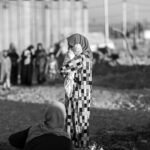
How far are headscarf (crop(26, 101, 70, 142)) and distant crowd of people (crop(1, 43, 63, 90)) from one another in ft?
36.8

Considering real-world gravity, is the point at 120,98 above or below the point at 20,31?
below

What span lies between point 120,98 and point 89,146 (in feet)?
21.4

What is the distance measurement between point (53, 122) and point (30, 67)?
12.6 meters

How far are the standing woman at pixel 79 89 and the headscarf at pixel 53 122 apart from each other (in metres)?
1.45

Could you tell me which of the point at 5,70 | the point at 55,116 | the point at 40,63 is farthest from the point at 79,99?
the point at 40,63

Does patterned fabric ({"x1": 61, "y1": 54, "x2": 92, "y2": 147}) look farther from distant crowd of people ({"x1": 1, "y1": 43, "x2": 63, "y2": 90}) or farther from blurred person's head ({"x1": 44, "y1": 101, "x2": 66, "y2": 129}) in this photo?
distant crowd of people ({"x1": 1, "y1": 43, "x2": 63, "y2": 90})

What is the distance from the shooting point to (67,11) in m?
22.3

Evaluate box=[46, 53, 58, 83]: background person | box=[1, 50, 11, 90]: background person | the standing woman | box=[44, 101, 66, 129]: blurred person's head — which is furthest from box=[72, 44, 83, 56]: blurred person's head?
box=[46, 53, 58, 83]: background person

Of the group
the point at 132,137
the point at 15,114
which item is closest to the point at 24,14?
the point at 15,114

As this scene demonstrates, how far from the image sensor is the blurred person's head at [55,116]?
4637 mm

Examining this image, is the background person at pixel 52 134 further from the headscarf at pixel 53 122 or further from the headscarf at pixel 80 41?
the headscarf at pixel 80 41

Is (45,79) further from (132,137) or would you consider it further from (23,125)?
(132,137)

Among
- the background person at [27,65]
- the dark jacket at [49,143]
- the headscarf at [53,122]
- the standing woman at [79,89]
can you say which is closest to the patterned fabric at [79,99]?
the standing woman at [79,89]

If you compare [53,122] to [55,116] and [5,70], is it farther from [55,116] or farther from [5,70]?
[5,70]
